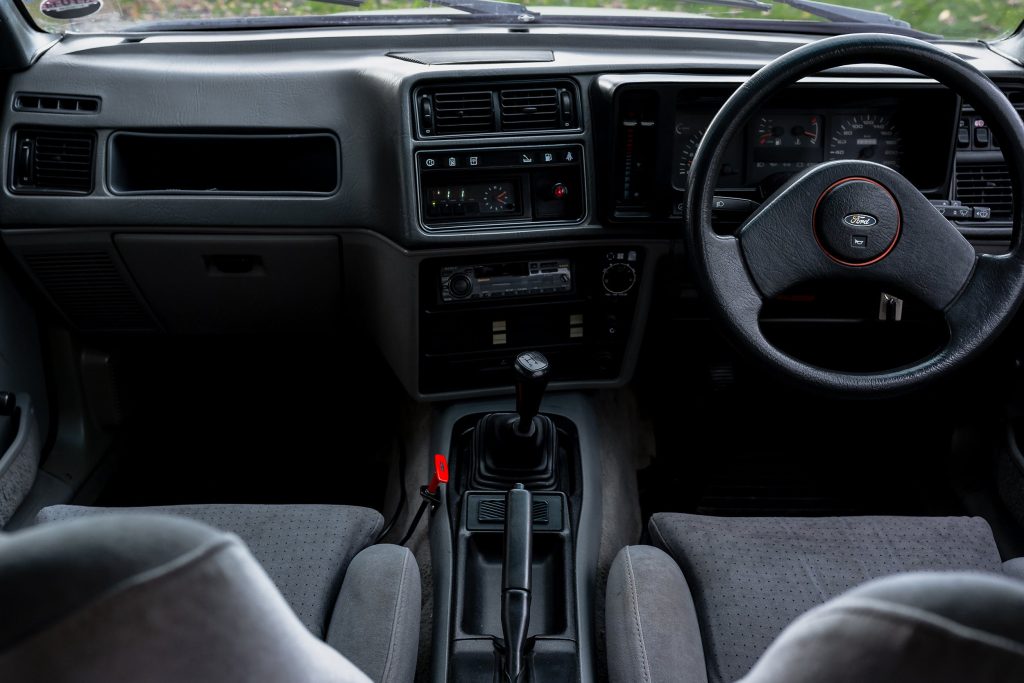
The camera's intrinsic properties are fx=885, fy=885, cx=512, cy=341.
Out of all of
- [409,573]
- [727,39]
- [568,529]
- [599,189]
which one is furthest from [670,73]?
[409,573]

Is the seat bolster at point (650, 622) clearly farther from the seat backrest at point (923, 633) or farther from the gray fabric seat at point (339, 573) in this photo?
the seat backrest at point (923, 633)

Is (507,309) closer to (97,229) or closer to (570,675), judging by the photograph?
(570,675)

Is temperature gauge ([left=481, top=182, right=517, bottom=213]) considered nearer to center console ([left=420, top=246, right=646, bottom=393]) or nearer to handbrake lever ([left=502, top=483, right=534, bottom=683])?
center console ([left=420, top=246, right=646, bottom=393])

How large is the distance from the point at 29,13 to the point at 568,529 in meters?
1.57

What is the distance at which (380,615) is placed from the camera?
1.32m

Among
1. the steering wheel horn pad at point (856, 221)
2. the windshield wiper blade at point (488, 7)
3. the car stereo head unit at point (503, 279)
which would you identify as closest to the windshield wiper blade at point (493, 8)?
the windshield wiper blade at point (488, 7)

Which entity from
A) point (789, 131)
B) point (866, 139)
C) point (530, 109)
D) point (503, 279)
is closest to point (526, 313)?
→ point (503, 279)

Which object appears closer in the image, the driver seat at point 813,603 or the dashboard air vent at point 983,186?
the driver seat at point 813,603

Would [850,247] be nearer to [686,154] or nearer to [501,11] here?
[686,154]

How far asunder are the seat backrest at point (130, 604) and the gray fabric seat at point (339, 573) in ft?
2.32

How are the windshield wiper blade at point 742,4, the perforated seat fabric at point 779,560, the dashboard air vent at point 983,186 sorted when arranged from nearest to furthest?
the perforated seat fabric at point 779,560
the dashboard air vent at point 983,186
the windshield wiper blade at point 742,4

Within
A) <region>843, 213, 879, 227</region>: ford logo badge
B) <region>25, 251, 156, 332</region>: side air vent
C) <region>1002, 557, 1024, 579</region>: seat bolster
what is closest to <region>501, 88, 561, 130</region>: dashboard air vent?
<region>843, 213, 879, 227</region>: ford logo badge

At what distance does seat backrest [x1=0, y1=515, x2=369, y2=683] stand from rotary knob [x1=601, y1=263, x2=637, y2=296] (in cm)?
134

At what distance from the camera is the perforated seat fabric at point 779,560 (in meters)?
1.36
